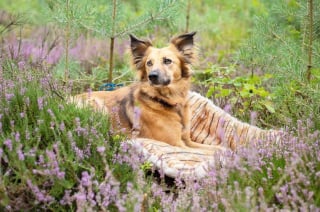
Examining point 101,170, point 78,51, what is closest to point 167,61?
point 101,170

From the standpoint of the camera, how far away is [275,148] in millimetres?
3877

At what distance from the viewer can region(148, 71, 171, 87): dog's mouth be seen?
216 inches

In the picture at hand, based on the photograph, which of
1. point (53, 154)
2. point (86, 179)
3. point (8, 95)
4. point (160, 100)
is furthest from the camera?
point (160, 100)

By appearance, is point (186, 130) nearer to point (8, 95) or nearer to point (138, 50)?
point (138, 50)

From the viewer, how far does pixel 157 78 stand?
217 inches

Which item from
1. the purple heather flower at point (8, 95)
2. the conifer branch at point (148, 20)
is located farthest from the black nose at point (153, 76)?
the purple heather flower at point (8, 95)

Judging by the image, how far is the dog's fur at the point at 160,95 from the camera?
5609mm

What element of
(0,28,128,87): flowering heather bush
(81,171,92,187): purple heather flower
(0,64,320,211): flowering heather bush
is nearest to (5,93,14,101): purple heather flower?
(0,64,320,211): flowering heather bush

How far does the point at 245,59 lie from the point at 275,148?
7.73ft

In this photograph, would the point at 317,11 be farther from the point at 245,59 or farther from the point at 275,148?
the point at 275,148

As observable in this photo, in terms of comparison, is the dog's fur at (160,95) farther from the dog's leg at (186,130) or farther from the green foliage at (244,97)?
the green foliage at (244,97)

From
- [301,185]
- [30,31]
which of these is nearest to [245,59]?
[301,185]

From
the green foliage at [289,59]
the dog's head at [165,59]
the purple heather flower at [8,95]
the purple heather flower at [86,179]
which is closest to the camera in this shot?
the purple heather flower at [86,179]

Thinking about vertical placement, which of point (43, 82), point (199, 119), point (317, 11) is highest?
point (317, 11)
